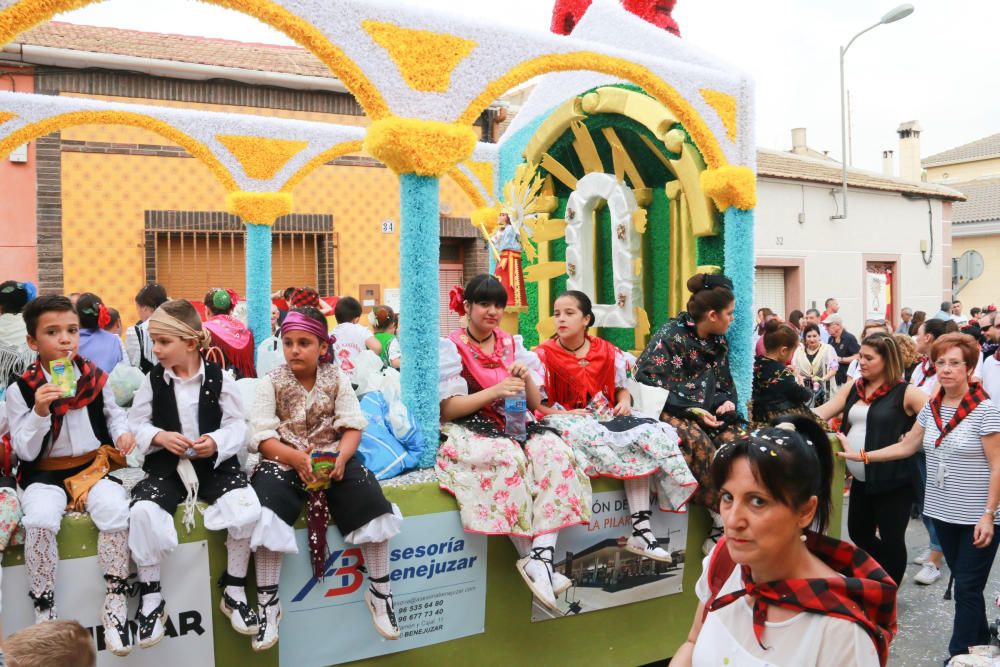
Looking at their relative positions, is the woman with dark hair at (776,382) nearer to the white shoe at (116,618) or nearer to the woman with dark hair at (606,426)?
the woman with dark hair at (606,426)

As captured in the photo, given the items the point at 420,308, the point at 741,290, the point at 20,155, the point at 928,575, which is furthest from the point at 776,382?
the point at 20,155

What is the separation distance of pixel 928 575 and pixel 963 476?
1849 millimetres

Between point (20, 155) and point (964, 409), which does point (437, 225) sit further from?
point (20, 155)

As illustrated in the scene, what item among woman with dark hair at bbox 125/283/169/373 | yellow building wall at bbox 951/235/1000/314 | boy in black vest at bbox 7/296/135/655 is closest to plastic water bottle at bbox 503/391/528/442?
boy in black vest at bbox 7/296/135/655

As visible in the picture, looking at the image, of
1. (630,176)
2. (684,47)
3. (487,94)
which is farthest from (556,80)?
(487,94)

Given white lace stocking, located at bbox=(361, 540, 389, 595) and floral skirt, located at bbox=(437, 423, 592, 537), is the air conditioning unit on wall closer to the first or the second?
floral skirt, located at bbox=(437, 423, 592, 537)

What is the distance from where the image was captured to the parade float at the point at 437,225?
3.16 m

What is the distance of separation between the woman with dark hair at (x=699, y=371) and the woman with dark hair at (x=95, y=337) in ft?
10.3

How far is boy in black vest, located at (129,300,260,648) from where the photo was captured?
2764mm

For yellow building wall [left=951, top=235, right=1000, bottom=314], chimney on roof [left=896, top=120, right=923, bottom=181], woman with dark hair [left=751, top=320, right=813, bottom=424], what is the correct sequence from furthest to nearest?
1. chimney on roof [left=896, top=120, right=923, bottom=181]
2. yellow building wall [left=951, top=235, right=1000, bottom=314]
3. woman with dark hair [left=751, top=320, right=813, bottom=424]

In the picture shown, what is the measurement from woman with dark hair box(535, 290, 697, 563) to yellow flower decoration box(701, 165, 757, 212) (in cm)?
152

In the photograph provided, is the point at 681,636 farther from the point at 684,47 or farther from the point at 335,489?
the point at 684,47

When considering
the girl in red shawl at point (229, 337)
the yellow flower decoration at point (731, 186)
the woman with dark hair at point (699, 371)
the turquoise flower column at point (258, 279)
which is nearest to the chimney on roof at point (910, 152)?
the yellow flower decoration at point (731, 186)

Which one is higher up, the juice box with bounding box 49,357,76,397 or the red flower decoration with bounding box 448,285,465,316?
the red flower decoration with bounding box 448,285,465,316
